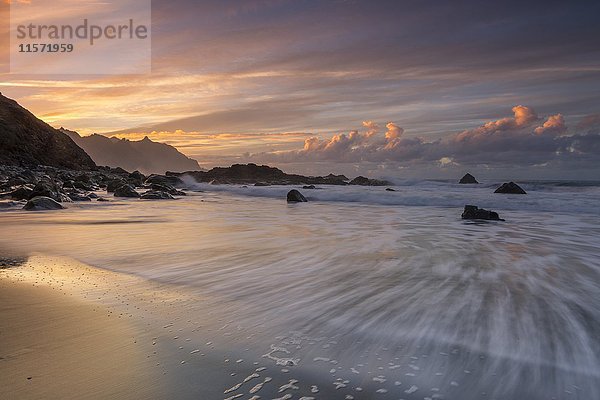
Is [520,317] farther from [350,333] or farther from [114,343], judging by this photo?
[114,343]

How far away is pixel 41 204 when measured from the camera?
12.1m

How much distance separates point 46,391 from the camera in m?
1.95

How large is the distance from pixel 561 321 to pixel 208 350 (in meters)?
2.74

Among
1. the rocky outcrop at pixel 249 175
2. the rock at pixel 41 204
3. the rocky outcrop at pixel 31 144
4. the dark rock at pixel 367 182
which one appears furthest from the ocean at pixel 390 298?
the rocky outcrop at pixel 249 175

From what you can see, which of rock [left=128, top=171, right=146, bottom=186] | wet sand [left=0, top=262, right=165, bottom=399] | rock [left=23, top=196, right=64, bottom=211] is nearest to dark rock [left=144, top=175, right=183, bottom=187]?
rock [left=128, top=171, right=146, bottom=186]

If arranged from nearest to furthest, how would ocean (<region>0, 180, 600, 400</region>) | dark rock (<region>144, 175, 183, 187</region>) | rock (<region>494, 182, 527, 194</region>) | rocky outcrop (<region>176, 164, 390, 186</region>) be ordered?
ocean (<region>0, 180, 600, 400</region>)
rock (<region>494, 182, 527, 194</region>)
dark rock (<region>144, 175, 183, 187</region>)
rocky outcrop (<region>176, 164, 390, 186</region>)

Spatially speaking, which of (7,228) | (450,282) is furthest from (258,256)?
(7,228)

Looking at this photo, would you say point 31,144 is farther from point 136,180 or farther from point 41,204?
point 41,204

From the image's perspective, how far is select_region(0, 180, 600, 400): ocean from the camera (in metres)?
2.26

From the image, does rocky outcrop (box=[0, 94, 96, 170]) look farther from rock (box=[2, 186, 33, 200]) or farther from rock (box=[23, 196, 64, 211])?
rock (box=[23, 196, 64, 211])

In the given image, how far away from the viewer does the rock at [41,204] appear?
38.6 ft

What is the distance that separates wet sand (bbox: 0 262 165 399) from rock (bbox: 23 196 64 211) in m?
9.81

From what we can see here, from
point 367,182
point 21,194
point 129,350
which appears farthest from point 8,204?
point 367,182

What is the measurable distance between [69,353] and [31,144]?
4921 cm
